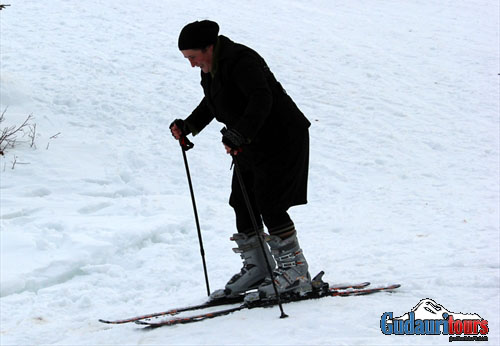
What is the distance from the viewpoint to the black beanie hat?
3836 mm

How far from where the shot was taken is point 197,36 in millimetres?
Result: 3834

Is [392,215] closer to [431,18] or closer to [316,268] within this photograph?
[316,268]

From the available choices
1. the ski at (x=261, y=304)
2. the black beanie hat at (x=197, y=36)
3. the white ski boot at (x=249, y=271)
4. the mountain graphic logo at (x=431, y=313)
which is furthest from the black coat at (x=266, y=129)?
the mountain graphic logo at (x=431, y=313)

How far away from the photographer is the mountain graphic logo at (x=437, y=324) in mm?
3482

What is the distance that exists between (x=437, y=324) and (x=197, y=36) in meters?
2.27

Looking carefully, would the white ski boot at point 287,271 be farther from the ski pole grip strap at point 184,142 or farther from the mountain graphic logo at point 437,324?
the ski pole grip strap at point 184,142

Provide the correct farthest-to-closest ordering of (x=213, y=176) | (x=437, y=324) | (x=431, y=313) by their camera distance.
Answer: (x=213, y=176) < (x=431, y=313) < (x=437, y=324)

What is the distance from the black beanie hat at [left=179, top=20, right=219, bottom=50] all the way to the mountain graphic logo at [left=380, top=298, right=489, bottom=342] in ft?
6.65

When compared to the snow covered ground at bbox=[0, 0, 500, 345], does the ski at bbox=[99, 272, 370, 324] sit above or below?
below

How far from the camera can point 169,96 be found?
428 inches

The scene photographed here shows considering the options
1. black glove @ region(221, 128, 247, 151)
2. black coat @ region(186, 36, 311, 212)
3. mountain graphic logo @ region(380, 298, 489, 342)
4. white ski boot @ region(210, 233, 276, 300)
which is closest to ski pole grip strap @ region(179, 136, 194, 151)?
black coat @ region(186, 36, 311, 212)

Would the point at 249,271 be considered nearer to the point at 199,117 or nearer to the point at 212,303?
the point at 212,303

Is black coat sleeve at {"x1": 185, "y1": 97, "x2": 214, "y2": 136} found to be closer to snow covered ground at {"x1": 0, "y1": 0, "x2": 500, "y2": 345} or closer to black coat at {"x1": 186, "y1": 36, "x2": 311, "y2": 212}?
black coat at {"x1": 186, "y1": 36, "x2": 311, "y2": 212}

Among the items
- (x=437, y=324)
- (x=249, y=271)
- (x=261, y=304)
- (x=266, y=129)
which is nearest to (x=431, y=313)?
(x=437, y=324)
